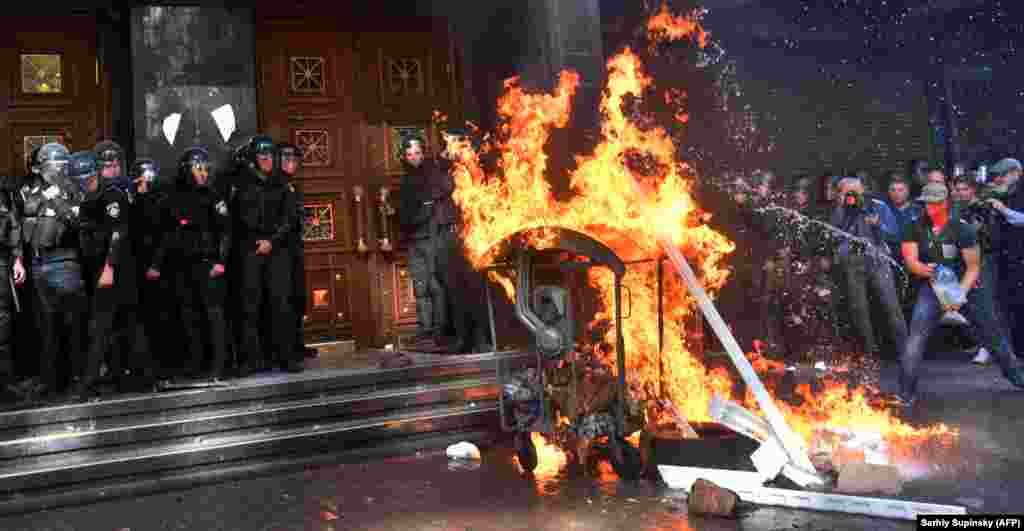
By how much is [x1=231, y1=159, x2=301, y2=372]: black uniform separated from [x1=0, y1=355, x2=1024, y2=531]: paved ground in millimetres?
2090

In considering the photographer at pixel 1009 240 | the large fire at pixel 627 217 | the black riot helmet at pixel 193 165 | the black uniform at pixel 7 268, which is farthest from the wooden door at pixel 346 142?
the photographer at pixel 1009 240

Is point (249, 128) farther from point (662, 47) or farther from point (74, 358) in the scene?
point (662, 47)

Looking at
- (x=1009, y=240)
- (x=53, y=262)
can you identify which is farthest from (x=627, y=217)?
(x=1009, y=240)

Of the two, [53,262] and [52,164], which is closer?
[53,262]

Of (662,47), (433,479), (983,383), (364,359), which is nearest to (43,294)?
(364,359)

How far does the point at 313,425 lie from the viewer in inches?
323

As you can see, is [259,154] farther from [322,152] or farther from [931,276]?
[931,276]

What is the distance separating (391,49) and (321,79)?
1.11 meters

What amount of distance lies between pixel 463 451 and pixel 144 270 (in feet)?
12.9

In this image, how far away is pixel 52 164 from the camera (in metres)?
8.34

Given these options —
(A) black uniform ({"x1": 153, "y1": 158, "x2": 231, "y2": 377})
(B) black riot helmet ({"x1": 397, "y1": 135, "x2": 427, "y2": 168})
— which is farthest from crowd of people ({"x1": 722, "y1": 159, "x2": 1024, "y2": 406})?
(A) black uniform ({"x1": 153, "y1": 158, "x2": 231, "y2": 377})

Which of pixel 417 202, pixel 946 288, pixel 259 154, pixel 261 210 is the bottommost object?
pixel 946 288

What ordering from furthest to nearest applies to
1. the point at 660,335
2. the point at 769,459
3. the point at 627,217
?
the point at 627,217, the point at 660,335, the point at 769,459

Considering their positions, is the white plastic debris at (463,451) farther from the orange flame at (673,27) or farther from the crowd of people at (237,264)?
the orange flame at (673,27)
